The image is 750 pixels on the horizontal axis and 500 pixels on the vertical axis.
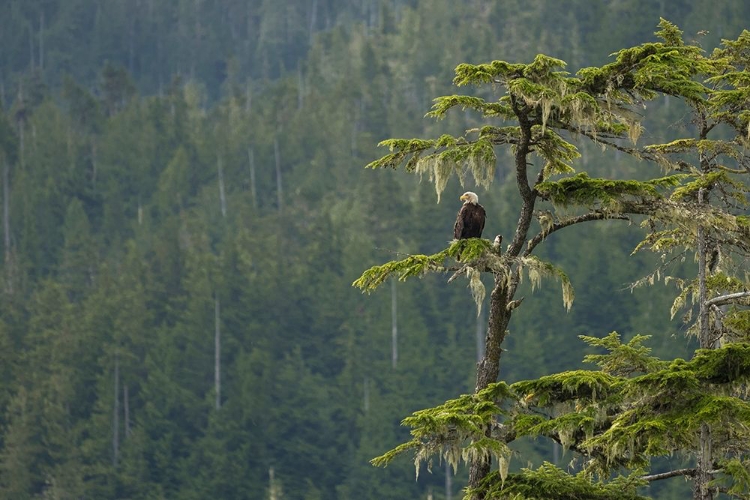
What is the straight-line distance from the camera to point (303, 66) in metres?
136

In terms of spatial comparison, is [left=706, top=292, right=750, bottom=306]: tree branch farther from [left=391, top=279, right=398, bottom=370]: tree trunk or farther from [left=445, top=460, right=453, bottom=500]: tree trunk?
[left=391, top=279, right=398, bottom=370]: tree trunk

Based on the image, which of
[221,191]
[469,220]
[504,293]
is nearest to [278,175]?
[221,191]

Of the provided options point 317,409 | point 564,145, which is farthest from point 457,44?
point 564,145

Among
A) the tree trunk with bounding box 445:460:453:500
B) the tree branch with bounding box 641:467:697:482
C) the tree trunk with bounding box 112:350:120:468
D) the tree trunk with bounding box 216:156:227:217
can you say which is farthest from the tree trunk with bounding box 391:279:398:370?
the tree branch with bounding box 641:467:697:482

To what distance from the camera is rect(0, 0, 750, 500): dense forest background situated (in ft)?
228

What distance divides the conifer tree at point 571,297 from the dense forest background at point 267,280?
46.8 m

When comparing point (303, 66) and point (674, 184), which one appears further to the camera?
point (303, 66)

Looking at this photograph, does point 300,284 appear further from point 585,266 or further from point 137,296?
point 585,266

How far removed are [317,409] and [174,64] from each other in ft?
302

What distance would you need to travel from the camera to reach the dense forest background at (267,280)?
69.6m

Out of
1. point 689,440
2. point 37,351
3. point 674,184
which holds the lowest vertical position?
point 37,351

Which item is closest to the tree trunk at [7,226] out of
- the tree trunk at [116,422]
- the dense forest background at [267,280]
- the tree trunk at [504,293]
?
the dense forest background at [267,280]

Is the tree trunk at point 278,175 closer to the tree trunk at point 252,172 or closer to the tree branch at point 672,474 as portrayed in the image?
the tree trunk at point 252,172

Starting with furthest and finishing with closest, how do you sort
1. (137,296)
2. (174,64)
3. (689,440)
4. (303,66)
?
(174,64) → (303,66) → (137,296) → (689,440)
